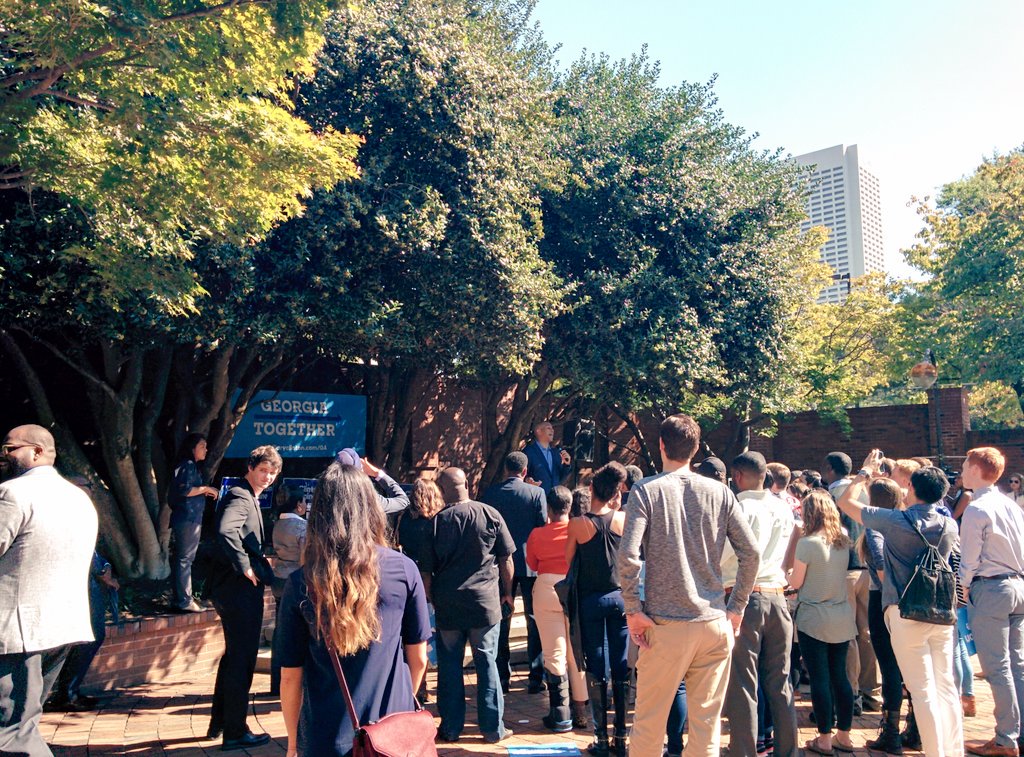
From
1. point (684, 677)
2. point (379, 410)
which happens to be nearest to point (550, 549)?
point (684, 677)

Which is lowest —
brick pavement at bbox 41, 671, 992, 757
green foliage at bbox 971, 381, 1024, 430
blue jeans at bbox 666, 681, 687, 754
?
brick pavement at bbox 41, 671, 992, 757

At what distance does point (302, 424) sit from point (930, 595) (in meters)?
11.1

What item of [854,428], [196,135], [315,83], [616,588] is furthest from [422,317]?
[854,428]

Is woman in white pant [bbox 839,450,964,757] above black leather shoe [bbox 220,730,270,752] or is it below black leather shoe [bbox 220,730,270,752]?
above

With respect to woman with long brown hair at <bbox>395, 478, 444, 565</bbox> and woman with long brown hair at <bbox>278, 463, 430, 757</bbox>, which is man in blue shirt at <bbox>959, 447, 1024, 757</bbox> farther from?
→ woman with long brown hair at <bbox>278, 463, 430, 757</bbox>

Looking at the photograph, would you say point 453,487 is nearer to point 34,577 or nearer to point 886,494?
point 34,577

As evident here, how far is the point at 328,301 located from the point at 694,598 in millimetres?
6499

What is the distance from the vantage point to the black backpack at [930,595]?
5.02 meters

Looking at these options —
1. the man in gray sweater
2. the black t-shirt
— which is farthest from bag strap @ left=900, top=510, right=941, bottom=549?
the black t-shirt

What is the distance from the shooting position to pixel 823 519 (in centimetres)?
564

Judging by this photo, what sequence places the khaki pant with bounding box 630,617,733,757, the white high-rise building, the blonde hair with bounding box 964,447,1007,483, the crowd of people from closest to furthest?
the crowd of people, the khaki pant with bounding box 630,617,733,757, the blonde hair with bounding box 964,447,1007,483, the white high-rise building

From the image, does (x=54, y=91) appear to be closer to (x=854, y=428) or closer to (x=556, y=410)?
A: (x=556, y=410)

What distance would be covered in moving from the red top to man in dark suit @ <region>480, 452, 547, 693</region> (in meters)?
0.76

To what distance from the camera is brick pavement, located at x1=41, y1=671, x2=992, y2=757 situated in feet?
18.7
